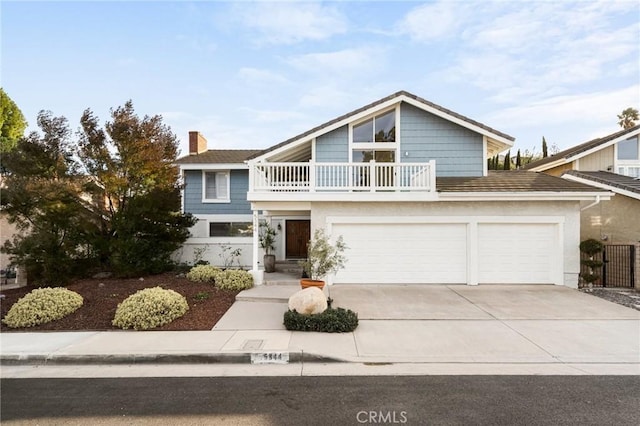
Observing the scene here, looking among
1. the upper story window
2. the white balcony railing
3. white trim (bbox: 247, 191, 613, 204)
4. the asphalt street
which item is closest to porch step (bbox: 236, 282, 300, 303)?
white trim (bbox: 247, 191, 613, 204)

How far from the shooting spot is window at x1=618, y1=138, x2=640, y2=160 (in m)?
16.1

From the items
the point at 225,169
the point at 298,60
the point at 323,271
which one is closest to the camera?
the point at 323,271

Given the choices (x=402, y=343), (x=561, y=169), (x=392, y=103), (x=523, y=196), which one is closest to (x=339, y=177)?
(x=392, y=103)

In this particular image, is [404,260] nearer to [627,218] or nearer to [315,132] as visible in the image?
[315,132]

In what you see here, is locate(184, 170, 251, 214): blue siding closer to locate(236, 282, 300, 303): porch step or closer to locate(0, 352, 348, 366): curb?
locate(236, 282, 300, 303): porch step

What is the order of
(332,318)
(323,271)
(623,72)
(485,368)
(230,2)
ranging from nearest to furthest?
(485,368) → (332,318) → (323,271) → (230,2) → (623,72)

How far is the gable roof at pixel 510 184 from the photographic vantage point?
10812 millimetres

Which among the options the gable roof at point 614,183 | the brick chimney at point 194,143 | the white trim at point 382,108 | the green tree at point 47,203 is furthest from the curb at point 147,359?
the brick chimney at point 194,143

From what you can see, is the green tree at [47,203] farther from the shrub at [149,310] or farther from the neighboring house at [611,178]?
the neighboring house at [611,178]

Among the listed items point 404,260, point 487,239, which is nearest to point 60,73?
point 404,260

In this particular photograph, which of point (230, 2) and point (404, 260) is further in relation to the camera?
point (404, 260)

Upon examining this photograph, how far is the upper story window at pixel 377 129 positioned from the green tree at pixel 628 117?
3312cm

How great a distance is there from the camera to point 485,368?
502 centimetres

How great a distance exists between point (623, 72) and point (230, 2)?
13.1 metres
